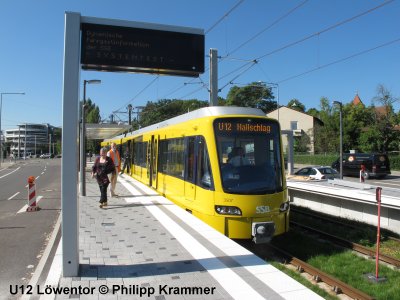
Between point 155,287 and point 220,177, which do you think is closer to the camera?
point 155,287

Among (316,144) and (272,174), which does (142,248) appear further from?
(316,144)

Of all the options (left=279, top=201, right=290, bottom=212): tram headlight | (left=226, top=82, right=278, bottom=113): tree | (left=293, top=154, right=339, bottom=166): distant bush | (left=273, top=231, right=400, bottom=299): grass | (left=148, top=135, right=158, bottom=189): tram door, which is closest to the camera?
(left=273, top=231, right=400, bottom=299): grass

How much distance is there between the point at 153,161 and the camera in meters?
16.5

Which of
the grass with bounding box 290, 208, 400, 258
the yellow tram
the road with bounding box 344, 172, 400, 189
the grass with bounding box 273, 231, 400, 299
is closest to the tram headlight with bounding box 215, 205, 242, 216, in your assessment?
the yellow tram

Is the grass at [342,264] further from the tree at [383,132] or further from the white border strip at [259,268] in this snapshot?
the tree at [383,132]

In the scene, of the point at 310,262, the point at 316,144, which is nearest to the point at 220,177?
the point at 310,262

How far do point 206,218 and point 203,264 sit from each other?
3.15 meters

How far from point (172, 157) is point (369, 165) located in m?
26.1

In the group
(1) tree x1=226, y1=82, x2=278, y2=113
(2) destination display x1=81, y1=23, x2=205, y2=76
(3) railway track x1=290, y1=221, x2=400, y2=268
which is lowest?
(3) railway track x1=290, y1=221, x2=400, y2=268

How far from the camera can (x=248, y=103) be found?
281ft

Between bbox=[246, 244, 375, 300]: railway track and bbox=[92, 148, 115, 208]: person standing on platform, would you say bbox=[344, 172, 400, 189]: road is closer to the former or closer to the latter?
bbox=[246, 244, 375, 300]: railway track

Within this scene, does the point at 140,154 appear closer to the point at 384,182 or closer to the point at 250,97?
the point at 384,182

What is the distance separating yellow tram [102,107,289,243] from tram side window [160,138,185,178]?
0.86m

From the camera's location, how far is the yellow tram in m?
8.59
